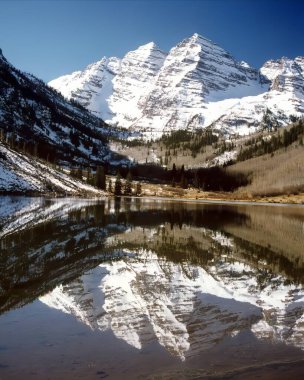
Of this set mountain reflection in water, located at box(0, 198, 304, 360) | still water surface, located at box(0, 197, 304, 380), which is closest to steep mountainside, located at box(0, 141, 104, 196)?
mountain reflection in water, located at box(0, 198, 304, 360)

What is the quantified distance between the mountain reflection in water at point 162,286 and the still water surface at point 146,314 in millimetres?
51

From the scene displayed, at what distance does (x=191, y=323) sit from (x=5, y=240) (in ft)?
68.1

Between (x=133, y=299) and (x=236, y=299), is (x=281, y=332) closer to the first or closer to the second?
(x=236, y=299)

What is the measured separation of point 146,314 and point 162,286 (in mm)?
5002

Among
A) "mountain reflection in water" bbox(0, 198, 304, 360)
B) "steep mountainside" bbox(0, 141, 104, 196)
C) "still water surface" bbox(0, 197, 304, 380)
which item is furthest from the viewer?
"steep mountainside" bbox(0, 141, 104, 196)

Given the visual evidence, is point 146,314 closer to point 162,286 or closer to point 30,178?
point 162,286

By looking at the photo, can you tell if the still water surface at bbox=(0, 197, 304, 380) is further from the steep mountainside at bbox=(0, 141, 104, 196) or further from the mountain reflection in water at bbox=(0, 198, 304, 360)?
the steep mountainside at bbox=(0, 141, 104, 196)

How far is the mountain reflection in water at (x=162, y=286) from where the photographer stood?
14.4 m

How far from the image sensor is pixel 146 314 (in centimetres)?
1570

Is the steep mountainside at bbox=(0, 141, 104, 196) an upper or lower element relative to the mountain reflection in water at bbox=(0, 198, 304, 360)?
upper

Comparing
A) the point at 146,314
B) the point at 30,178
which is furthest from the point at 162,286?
the point at 30,178

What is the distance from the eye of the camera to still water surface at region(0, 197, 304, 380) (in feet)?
36.6

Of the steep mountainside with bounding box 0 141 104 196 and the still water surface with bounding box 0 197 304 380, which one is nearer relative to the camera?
the still water surface with bounding box 0 197 304 380

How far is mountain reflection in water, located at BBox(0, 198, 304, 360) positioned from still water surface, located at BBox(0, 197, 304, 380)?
0.17ft
